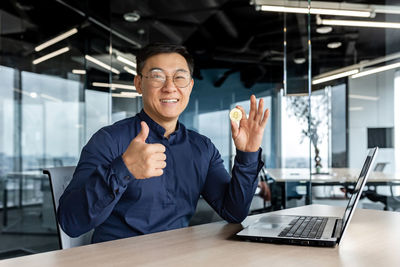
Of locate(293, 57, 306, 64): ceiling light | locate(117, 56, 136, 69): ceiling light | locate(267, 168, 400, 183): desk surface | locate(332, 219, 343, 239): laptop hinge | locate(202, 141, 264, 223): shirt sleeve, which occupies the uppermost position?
locate(117, 56, 136, 69): ceiling light

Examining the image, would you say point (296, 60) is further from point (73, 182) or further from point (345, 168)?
point (73, 182)

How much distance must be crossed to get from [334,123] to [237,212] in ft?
8.19

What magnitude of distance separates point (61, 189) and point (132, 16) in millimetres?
3627

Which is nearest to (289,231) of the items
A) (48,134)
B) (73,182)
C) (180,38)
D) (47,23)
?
(73,182)

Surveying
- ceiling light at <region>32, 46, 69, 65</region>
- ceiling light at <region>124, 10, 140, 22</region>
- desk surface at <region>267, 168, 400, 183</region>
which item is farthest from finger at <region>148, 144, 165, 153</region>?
ceiling light at <region>124, 10, 140, 22</region>

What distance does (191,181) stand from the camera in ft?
5.14

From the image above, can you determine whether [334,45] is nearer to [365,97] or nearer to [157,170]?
[365,97]

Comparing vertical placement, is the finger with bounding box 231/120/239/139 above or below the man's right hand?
above

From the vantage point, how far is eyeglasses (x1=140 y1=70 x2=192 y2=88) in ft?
5.14

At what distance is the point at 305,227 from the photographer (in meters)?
1.22

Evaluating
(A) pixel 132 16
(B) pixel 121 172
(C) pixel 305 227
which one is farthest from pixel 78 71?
(C) pixel 305 227

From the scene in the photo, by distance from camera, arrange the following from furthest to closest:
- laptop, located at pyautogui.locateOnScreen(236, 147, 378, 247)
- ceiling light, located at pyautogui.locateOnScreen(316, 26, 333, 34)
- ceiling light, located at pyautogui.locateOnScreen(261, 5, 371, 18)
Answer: ceiling light, located at pyautogui.locateOnScreen(316, 26, 333, 34)
ceiling light, located at pyautogui.locateOnScreen(261, 5, 371, 18)
laptop, located at pyautogui.locateOnScreen(236, 147, 378, 247)

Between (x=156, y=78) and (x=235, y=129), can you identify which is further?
(x=156, y=78)

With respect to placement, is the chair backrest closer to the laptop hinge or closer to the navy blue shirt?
the navy blue shirt
